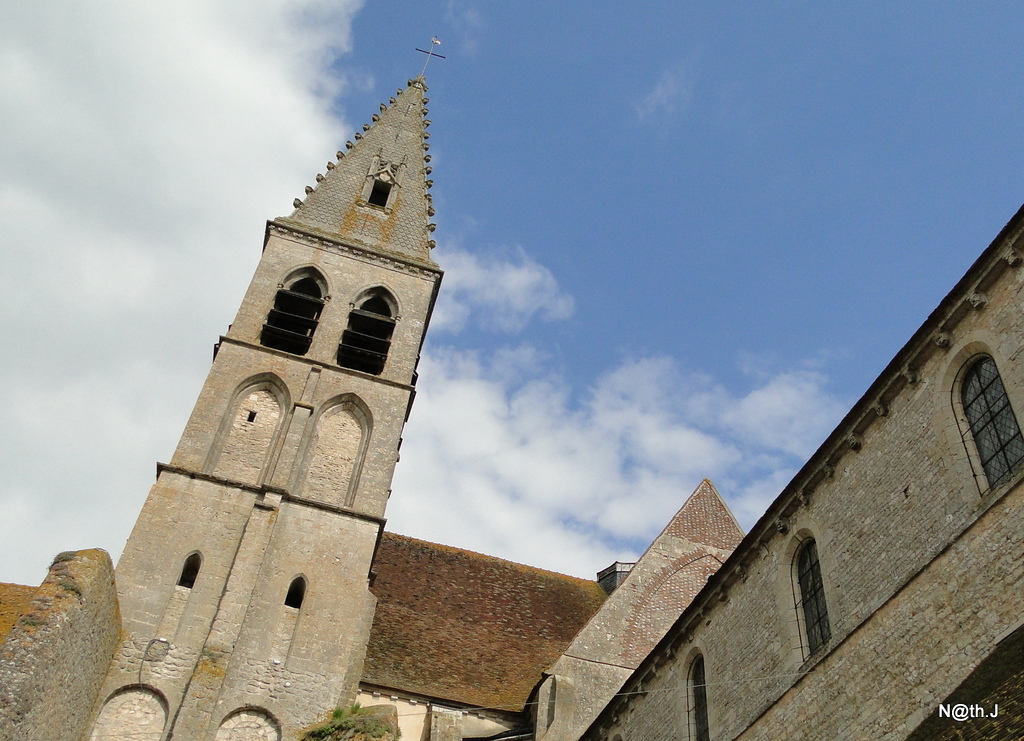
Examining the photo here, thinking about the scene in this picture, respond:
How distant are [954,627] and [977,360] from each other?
243cm

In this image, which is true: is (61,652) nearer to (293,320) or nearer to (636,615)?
(293,320)

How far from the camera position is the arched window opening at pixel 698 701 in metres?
11.0

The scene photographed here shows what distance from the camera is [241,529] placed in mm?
15547

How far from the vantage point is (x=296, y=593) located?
50.5 ft

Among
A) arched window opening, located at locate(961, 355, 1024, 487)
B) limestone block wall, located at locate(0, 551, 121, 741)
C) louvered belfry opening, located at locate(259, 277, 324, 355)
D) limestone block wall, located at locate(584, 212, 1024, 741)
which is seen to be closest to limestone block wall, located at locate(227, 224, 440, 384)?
louvered belfry opening, located at locate(259, 277, 324, 355)

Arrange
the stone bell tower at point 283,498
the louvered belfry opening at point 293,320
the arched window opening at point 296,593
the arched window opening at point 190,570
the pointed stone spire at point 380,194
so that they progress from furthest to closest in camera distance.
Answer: the pointed stone spire at point 380,194 → the louvered belfry opening at point 293,320 → the arched window opening at point 296,593 → the arched window opening at point 190,570 → the stone bell tower at point 283,498

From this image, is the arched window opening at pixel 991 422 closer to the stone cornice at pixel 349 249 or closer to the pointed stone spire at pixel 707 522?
the pointed stone spire at pixel 707 522

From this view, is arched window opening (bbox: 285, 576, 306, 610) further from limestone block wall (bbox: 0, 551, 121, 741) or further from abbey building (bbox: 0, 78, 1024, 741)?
limestone block wall (bbox: 0, 551, 121, 741)

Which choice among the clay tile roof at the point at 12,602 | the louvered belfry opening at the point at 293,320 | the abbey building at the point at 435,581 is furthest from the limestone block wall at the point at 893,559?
the louvered belfry opening at the point at 293,320

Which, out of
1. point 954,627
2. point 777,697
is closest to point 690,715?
point 777,697

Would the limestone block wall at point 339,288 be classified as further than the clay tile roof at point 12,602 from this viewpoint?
Yes

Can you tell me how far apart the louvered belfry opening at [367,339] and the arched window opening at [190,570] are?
559 centimetres

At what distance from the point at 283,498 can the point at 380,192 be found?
34.1 feet

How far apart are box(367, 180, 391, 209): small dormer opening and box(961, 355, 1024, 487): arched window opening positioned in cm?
1783
